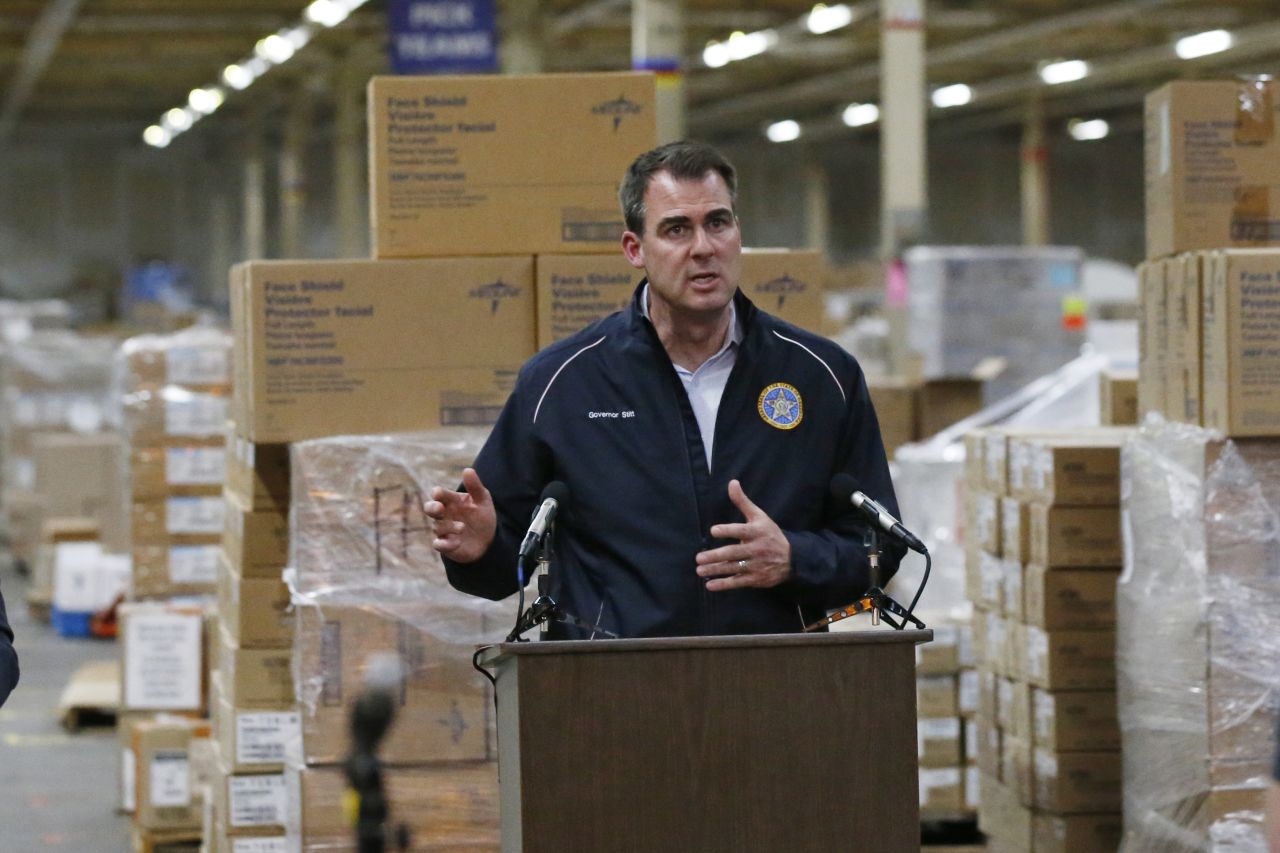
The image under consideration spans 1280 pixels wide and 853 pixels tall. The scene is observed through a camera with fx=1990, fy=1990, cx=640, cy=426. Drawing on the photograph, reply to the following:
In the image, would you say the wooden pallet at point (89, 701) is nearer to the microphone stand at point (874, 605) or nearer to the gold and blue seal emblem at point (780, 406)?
the gold and blue seal emblem at point (780, 406)

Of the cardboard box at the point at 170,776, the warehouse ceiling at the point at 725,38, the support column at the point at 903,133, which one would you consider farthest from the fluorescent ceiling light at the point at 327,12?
the cardboard box at the point at 170,776

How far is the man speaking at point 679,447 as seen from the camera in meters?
3.49

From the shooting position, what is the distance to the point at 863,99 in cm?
3275

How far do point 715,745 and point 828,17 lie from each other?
20.0m

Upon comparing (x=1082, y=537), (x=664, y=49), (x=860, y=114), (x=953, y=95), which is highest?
(x=860, y=114)

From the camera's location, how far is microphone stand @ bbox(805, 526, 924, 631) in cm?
321

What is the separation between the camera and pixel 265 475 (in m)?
5.32

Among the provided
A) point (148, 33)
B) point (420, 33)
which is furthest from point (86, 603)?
point (148, 33)

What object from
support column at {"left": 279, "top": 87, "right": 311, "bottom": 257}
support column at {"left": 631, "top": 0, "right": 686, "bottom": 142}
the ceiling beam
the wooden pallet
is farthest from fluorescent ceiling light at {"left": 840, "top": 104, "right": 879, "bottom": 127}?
the wooden pallet

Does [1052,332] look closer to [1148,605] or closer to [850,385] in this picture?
[1148,605]

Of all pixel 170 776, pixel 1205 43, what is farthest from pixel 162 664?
pixel 1205 43

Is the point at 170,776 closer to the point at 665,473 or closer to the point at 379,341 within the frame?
the point at 379,341

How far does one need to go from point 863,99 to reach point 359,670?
2891 cm

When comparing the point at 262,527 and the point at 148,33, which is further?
the point at 148,33
